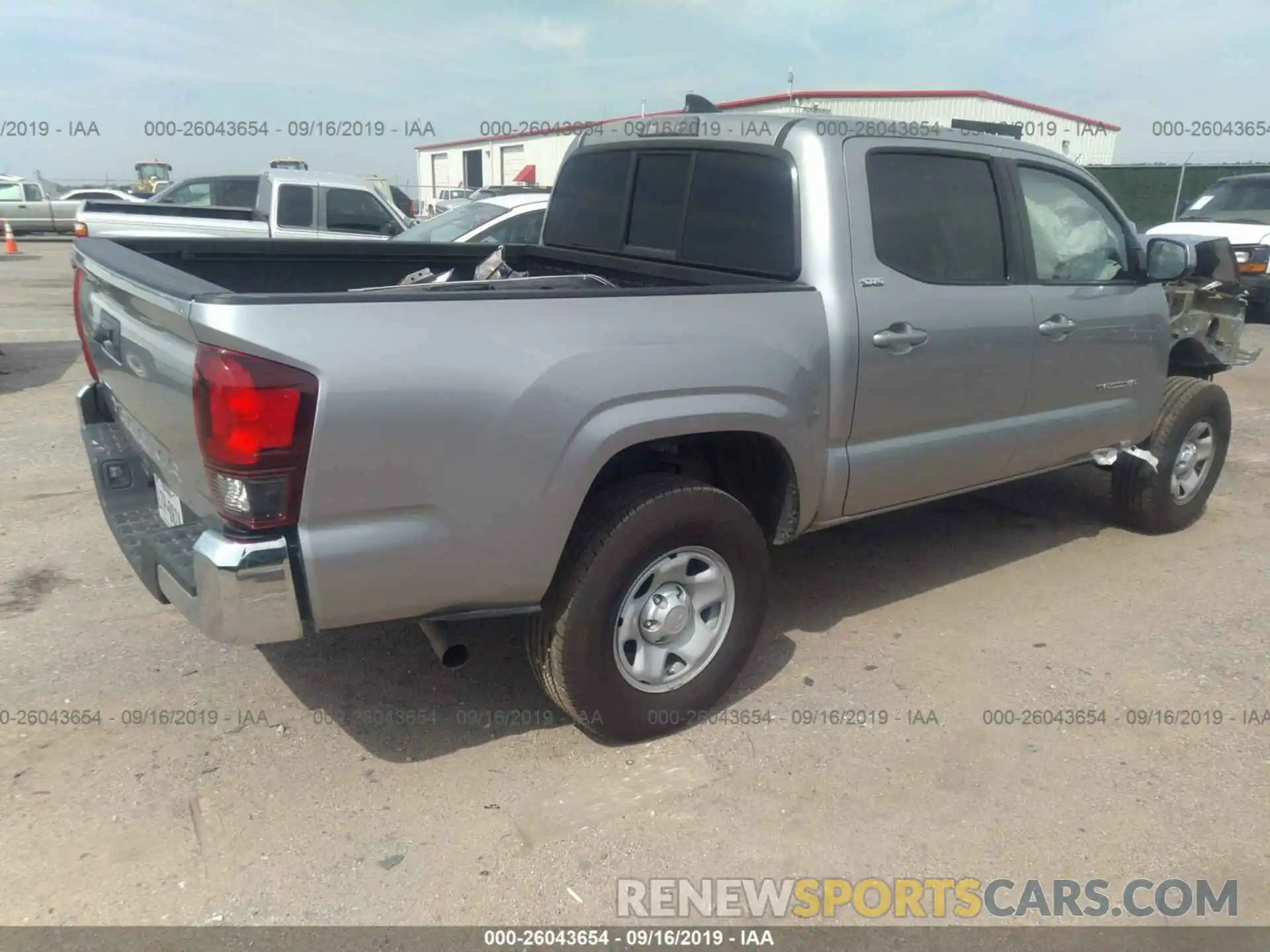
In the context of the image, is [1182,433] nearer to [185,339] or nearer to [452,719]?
[452,719]

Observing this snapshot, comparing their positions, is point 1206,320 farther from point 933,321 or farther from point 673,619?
point 673,619

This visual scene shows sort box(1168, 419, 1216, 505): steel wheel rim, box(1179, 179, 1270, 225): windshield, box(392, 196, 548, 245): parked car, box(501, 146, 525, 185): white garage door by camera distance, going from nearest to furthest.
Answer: box(1168, 419, 1216, 505): steel wheel rim < box(392, 196, 548, 245): parked car < box(1179, 179, 1270, 225): windshield < box(501, 146, 525, 185): white garage door

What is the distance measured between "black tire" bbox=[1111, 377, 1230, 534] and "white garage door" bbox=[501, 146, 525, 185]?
33544 mm

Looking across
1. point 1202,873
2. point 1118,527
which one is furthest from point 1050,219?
point 1202,873

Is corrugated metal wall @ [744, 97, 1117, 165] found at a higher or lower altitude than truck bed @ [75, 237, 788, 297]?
higher

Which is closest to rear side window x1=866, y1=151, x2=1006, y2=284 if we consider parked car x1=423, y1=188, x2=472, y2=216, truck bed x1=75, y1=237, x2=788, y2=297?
truck bed x1=75, y1=237, x2=788, y2=297

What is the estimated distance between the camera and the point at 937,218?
3703 millimetres

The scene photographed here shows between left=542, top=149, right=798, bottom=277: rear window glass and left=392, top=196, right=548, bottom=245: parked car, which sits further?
left=392, top=196, right=548, bottom=245: parked car

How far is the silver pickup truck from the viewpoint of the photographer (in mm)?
2346

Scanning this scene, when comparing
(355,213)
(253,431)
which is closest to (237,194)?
(355,213)

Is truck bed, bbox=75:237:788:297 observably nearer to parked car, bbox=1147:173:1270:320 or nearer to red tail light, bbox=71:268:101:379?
red tail light, bbox=71:268:101:379

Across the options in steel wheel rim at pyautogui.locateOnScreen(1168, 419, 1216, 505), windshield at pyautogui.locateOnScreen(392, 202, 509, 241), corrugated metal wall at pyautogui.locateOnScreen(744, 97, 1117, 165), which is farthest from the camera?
corrugated metal wall at pyautogui.locateOnScreen(744, 97, 1117, 165)

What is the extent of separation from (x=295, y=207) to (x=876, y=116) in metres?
13.8

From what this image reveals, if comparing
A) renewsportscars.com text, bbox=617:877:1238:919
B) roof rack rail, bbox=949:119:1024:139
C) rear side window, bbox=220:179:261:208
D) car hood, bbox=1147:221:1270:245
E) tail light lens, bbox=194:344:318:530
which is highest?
roof rack rail, bbox=949:119:1024:139
